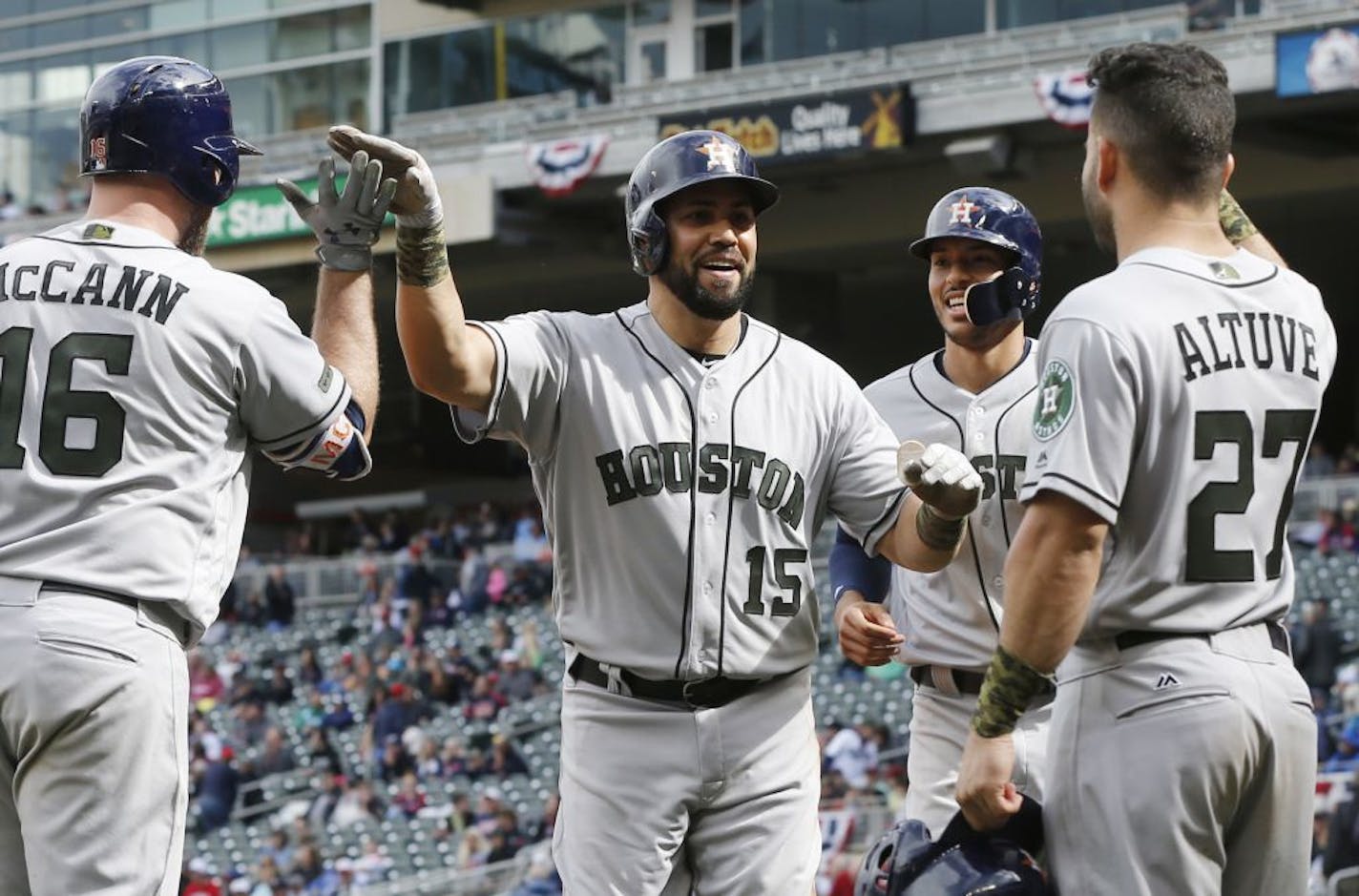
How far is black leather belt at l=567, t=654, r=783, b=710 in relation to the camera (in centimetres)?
492

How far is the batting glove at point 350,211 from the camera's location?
15.2 ft

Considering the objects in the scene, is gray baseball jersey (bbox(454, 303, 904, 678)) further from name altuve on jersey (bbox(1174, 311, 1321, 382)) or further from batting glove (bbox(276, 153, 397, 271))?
name altuve on jersey (bbox(1174, 311, 1321, 382))

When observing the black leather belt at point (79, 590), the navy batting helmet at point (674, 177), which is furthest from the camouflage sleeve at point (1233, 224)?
the black leather belt at point (79, 590)

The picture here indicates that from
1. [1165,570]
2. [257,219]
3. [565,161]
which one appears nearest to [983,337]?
[1165,570]

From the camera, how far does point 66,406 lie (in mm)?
4273

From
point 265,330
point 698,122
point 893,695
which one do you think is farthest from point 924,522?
point 698,122

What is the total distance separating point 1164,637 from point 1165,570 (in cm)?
13

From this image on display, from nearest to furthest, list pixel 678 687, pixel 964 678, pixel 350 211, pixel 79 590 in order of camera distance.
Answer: pixel 79 590 < pixel 350 211 < pixel 678 687 < pixel 964 678

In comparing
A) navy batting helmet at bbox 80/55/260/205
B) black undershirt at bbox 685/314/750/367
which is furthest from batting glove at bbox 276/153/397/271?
black undershirt at bbox 685/314/750/367

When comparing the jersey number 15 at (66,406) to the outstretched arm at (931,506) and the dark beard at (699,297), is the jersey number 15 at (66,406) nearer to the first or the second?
the dark beard at (699,297)

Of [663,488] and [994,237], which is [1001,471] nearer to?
[994,237]

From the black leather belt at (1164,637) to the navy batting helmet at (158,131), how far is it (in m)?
2.18

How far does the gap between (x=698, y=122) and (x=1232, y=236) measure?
22.5 meters

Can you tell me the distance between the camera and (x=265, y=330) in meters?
4.40
